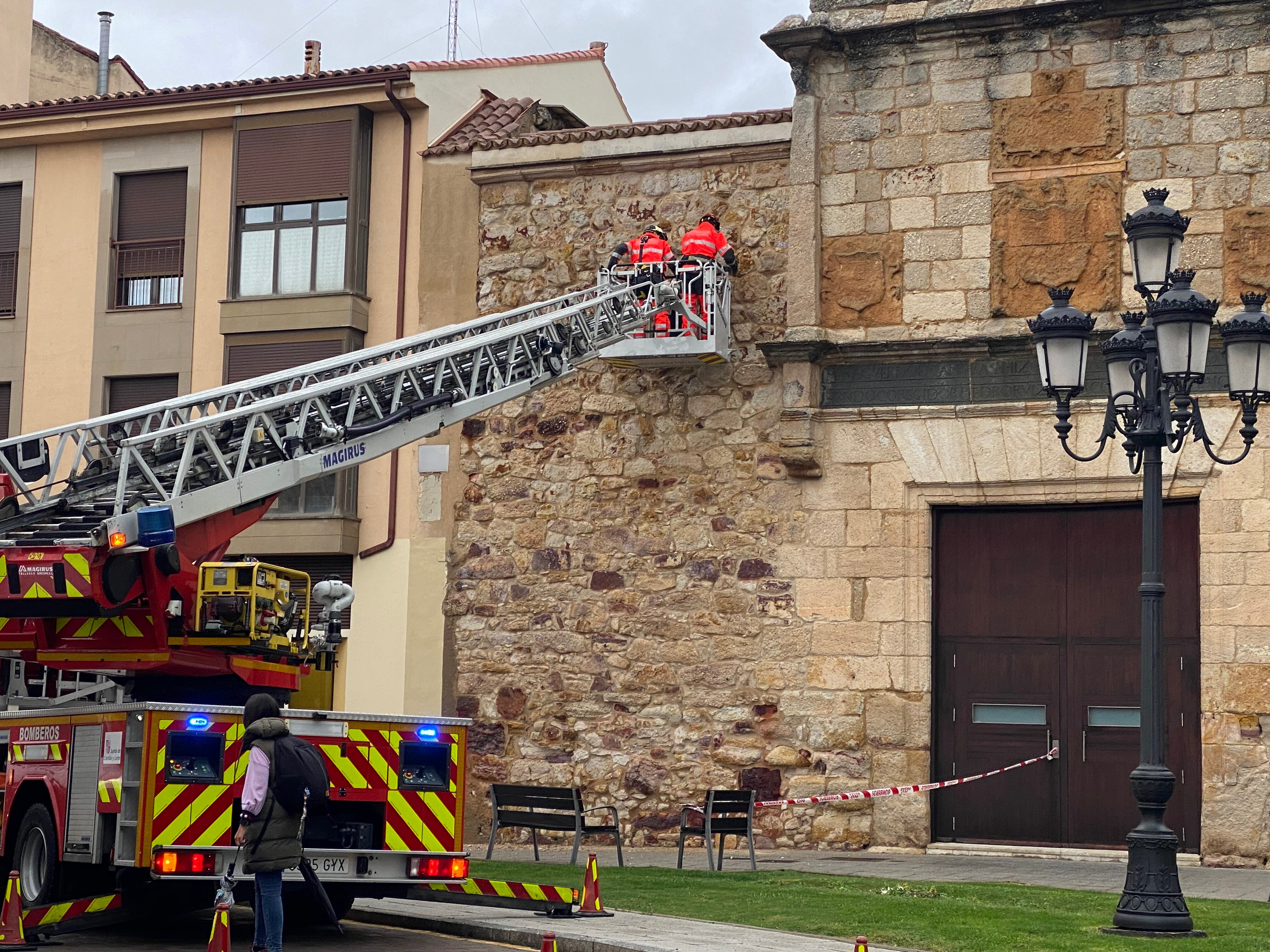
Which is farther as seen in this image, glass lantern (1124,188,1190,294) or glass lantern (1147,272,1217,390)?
glass lantern (1124,188,1190,294)

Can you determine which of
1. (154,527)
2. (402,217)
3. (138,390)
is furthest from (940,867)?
(138,390)

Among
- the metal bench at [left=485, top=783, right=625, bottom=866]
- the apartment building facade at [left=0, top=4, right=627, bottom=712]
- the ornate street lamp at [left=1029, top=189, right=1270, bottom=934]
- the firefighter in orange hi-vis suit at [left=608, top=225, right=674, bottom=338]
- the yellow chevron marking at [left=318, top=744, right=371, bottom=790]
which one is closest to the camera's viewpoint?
the ornate street lamp at [left=1029, top=189, right=1270, bottom=934]

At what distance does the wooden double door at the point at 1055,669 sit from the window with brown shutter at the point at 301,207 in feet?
27.5

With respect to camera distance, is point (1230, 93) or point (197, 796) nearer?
point (197, 796)

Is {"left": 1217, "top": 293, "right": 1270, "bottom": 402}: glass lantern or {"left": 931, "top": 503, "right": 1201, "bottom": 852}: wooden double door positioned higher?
{"left": 1217, "top": 293, "right": 1270, "bottom": 402}: glass lantern

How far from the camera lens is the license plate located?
1184 centimetres

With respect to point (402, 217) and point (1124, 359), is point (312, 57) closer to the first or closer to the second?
point (402, 217)

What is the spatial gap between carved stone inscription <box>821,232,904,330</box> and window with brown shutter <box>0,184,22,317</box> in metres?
11.7

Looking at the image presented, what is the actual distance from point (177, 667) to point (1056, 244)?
10.5 m

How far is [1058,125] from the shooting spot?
19109mm

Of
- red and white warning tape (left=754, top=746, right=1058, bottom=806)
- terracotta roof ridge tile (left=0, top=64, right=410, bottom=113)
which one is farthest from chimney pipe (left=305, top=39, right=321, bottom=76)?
red and white warning tape (left=754, top=746, right=1058, bottom=806)

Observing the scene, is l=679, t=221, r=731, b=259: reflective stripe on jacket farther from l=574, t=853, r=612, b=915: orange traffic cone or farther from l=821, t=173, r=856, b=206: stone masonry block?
l=574, t=853, r=612, b=915: orange traffic cone

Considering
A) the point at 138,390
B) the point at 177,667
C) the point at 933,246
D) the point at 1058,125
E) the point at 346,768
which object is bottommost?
the point at 346,768

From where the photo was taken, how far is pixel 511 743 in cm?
2075
